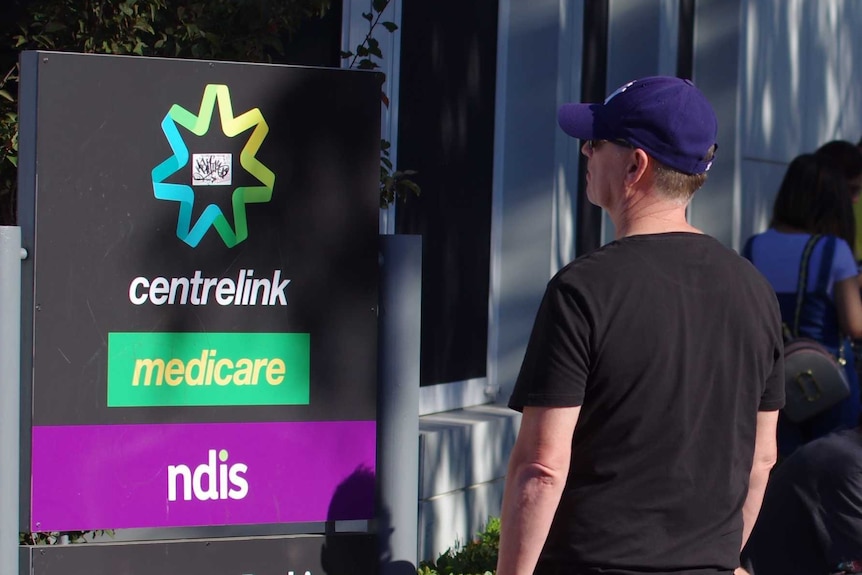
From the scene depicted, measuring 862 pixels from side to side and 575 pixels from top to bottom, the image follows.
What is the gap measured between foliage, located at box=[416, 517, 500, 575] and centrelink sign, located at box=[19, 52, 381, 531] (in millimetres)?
2301

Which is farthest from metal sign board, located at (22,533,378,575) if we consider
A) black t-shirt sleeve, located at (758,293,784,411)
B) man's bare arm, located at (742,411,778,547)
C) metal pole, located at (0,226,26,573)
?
black t-shirt sleeve, located at (758,293,784,411)

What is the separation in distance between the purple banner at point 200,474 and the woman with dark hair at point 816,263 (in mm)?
2983

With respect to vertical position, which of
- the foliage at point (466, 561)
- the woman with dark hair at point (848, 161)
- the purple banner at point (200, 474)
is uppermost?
the woman with dark hair at point (848, 161)

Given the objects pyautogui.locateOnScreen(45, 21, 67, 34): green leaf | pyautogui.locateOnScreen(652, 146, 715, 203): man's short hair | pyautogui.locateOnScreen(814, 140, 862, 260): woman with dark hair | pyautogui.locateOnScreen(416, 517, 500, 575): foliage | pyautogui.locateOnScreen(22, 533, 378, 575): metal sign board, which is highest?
pyautogui.locateOnScreen(45, 21, 67, 34): green leaf

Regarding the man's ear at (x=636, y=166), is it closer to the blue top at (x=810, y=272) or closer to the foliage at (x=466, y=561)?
the foliage at (x=466, y=561)

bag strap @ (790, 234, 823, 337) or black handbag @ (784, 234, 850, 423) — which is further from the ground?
bag strap @ (790, 234, 823, 337)

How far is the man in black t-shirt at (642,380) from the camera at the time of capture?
7.89ft

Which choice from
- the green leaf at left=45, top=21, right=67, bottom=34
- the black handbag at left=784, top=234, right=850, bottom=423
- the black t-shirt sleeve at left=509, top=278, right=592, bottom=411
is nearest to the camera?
the black t-shirt sleeve at left=509, top=278, right=592, bottom=411

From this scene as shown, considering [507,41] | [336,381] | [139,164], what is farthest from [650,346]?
[507,41]

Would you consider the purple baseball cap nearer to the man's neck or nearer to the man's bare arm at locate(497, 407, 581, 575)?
the man's neck

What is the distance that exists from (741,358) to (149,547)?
1.37m

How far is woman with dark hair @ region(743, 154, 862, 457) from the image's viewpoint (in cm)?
554

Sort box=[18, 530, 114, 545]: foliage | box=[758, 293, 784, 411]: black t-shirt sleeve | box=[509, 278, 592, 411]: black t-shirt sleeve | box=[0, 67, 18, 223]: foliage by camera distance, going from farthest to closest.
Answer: box=[0, 67, 18, 223]: foliage
box=[18, 530, 114, 545]: foliage
box=[758, 293, 784, 411]: black t-shirt sleeve
box=[509, 278, 592, 411]: black t-shirt sleeve

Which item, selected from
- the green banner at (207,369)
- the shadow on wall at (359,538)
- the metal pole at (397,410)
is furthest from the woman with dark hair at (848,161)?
the green banner at (207,369)
